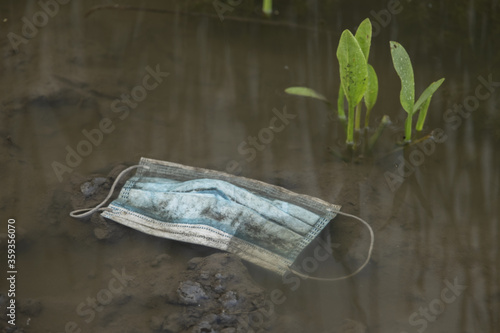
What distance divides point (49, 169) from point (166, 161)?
17.8 inches

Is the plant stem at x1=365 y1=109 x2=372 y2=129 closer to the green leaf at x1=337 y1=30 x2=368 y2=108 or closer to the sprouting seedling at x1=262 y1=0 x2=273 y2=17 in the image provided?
the green leaf at x1=337 y1=30 x2=368 y2=108

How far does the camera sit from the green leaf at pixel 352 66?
1.90m

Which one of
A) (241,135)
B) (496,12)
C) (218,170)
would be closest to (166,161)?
(218,170)

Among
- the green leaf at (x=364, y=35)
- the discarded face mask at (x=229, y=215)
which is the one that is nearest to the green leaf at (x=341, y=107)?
the green leaf at (x=364, y=35)

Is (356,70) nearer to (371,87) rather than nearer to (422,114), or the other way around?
(371,87)

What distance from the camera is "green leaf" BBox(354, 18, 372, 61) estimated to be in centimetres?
199

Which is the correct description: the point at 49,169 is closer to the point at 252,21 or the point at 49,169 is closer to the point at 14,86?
the point at 14,86

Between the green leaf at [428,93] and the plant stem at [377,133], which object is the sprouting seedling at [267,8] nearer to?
the plant stem at [377,133]

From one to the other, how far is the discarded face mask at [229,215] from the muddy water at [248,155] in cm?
5

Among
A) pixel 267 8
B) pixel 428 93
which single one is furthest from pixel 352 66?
pixel 267 8

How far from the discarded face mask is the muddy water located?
0.05 meters

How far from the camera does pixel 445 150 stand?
2.27 metres

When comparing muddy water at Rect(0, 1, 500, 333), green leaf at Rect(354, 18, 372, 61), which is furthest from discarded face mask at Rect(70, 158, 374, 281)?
green leaf at Rect(354, 18, 372, 61)

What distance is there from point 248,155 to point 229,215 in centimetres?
39
